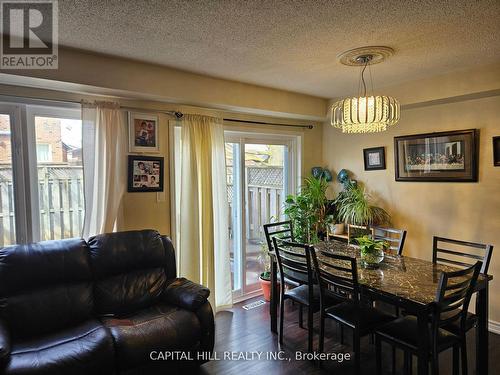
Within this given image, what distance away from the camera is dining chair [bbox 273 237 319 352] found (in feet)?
8.84

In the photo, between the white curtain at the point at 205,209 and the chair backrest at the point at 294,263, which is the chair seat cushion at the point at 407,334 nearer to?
the chair backrest at the point at 294,263

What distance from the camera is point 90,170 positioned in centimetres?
290

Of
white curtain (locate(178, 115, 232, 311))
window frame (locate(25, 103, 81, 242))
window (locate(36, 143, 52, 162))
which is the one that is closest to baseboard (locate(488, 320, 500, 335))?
white curtain (locate(178, 115, 232, 311))

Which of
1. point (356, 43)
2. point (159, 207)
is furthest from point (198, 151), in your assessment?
point (356, 43)

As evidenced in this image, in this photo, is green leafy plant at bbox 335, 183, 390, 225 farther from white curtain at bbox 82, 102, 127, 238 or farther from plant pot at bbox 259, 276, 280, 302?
white curtain at bbox 82, 102, 127, 238

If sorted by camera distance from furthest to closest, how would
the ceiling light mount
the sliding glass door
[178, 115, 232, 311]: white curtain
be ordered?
1. the sliding glass door
2. [178, 115, 232, 311]: white curtain
3. the ceiling light mount

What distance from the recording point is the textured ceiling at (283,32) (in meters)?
1.86

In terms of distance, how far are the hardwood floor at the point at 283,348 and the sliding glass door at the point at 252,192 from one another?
2.25 feet

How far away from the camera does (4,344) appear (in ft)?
6.25

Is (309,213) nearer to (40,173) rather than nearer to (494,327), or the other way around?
(494,327)

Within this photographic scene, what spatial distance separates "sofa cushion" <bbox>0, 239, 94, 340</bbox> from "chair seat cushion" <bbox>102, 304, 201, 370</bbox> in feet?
0.94

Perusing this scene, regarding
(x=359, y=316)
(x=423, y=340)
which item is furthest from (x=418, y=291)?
(x=359, y=316)

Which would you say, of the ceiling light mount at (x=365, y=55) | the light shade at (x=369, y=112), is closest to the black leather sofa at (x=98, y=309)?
the light shade at (x=369, y=112)

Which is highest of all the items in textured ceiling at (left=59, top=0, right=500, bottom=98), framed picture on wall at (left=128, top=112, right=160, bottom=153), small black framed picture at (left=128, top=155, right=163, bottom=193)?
textured ceiling at (left=59, top=0, right=500, bottom=98)
